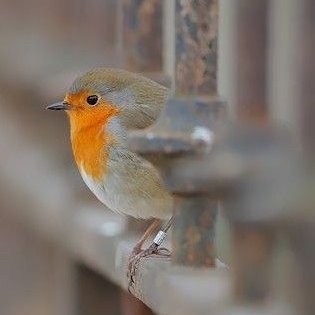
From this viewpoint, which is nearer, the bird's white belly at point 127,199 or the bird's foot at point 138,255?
the bird's foot at point 138,255

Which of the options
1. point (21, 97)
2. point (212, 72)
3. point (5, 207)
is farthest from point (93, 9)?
point (212, 72)

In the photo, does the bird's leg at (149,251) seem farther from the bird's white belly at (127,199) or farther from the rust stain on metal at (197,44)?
the rust stain on metal at (197,44)

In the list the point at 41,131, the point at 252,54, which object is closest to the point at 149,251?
the point at 252,54

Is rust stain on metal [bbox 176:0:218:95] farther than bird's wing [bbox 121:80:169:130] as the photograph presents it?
No

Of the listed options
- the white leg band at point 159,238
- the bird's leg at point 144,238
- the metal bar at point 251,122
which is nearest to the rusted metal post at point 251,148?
the metal bar at point 251,122

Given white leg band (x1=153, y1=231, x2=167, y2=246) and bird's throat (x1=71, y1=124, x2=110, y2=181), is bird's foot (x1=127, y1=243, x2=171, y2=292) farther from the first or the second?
bird's throat (x1=71, y1=124, x2=110, y2=181)

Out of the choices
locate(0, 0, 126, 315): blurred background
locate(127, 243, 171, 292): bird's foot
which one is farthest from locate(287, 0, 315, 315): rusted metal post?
locate(0, 0, 126, 315): blurred background

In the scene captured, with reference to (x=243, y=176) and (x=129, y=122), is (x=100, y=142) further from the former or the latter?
(x=243, y=176)

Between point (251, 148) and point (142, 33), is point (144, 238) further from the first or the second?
point (251, 148)
